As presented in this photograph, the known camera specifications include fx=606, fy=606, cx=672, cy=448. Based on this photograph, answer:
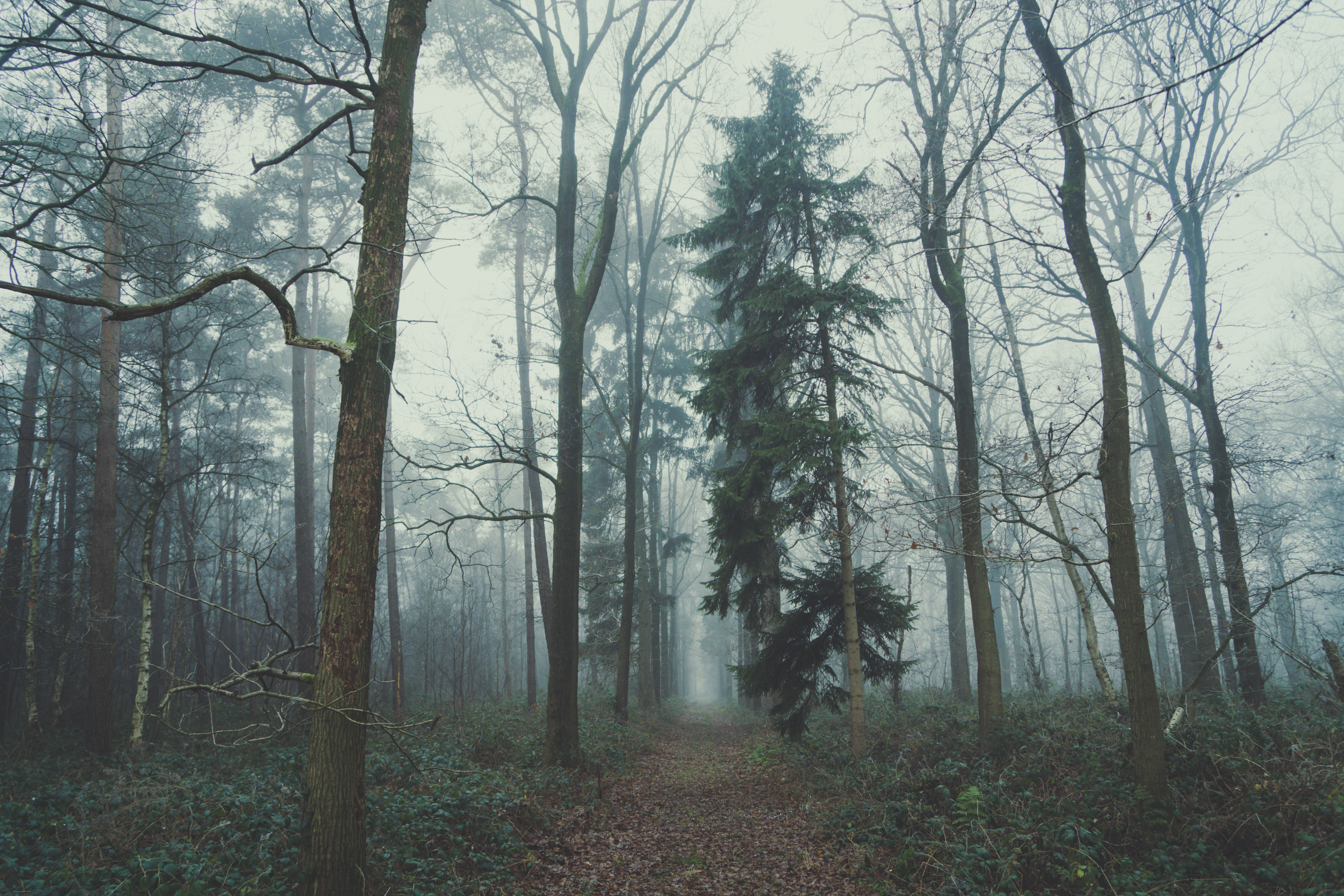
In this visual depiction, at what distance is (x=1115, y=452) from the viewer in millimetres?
5297

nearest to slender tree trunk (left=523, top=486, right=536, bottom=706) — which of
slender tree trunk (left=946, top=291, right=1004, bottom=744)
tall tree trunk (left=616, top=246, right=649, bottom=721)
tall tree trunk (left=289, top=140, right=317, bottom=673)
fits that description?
tall tree trunk (left=616, top=246, right=649, bottom=721)

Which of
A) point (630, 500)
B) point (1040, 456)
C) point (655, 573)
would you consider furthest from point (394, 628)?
point (1040, 456)

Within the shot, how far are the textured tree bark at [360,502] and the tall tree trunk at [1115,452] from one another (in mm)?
5160

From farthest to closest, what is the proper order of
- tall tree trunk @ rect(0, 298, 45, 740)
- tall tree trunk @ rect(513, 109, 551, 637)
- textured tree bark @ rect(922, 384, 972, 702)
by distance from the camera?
textured tree bark @ rect(922, 384, 972, 702) → tall tree trunk @ rect(513, 109, 551, 637) → tall tree trunk @ rect(0, 298, 45, 740)

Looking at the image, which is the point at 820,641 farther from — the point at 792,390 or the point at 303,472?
the point at 303,472

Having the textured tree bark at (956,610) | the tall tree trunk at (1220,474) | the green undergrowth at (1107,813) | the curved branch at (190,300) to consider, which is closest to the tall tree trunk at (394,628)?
the green undergrowth at (1107,813)

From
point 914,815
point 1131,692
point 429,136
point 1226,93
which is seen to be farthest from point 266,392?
point 1226,93

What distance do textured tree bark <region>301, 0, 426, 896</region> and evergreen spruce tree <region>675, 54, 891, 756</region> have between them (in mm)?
6144

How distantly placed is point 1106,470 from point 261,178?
18405 millimetres

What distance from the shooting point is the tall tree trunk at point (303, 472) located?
38.2ft

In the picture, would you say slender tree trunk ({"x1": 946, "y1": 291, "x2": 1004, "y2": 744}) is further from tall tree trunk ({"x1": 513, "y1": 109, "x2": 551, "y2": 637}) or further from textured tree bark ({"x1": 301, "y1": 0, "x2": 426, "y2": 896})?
tall tree trunk ({"x1": 513, "y1": 109, "x2": 551, "y2": 637})

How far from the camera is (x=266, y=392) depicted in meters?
19.3

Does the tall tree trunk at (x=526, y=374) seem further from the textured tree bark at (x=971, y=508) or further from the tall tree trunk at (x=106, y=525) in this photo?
the textured tree bark at (x=971, y=508)

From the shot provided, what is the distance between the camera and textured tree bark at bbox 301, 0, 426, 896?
3.76 m
